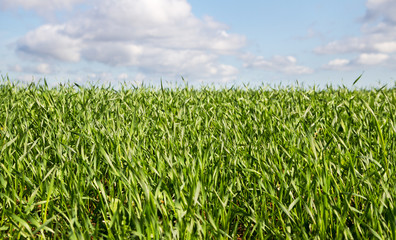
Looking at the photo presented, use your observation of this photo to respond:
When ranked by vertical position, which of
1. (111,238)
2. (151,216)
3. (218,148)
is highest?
(218,148)

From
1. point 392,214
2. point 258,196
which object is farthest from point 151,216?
point 392,214

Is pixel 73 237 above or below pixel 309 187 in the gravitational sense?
below

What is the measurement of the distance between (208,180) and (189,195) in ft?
1.36

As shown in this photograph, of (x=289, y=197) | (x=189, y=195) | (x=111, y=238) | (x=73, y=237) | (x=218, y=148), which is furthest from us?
(x=218, y=148)

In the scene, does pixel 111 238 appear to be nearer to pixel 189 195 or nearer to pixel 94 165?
pixel 189 195

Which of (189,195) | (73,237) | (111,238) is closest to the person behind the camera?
(73,237)

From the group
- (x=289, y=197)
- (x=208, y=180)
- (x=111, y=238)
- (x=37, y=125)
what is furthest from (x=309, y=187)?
(x=37, y=125)

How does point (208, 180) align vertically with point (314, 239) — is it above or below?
above

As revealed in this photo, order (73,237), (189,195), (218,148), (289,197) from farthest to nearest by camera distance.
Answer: (218,148)
(289,197)
(189,195)
(73,237)

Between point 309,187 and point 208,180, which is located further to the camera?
point 208,180

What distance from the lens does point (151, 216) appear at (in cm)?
166

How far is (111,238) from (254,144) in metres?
1.39

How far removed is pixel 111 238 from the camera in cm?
167

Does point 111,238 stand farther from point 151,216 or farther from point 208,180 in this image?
point 208,180
